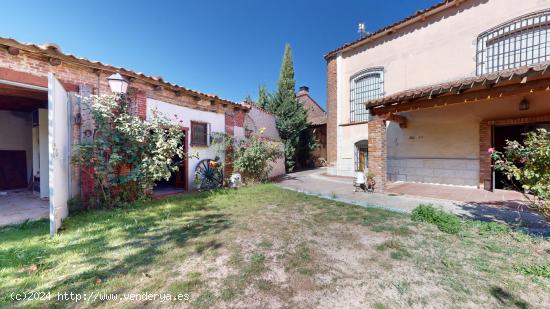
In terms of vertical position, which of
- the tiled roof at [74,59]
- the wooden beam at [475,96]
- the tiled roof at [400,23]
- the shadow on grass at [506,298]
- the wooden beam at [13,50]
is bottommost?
the shadow on grass at [506,298]

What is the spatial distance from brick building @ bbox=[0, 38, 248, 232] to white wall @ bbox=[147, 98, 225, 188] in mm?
31

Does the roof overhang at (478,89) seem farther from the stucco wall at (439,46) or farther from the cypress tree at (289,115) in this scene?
the cypress tree at (289,115)

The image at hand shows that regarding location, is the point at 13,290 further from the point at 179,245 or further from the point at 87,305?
the point at 179,245

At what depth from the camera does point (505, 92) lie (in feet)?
15.8

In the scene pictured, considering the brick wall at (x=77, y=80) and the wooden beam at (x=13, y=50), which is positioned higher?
the wooden beam at (x=13, y=50)

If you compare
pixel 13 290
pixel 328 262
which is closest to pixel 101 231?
pixel 13 290

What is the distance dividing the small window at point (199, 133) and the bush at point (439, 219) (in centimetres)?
679

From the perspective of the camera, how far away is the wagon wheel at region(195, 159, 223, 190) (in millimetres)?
7820

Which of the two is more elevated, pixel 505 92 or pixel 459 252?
pixel 505 92

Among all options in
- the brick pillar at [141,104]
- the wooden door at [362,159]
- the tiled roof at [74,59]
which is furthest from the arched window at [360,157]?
the brick pillar at [141,104]

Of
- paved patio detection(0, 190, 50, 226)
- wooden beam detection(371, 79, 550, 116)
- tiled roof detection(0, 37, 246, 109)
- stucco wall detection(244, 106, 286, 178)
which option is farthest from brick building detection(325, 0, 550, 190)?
paved patio detection(0, 190, 50, 226)

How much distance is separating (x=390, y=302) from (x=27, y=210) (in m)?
7.61

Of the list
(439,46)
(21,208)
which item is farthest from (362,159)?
(21,208)

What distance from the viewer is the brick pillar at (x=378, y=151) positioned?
678cm
